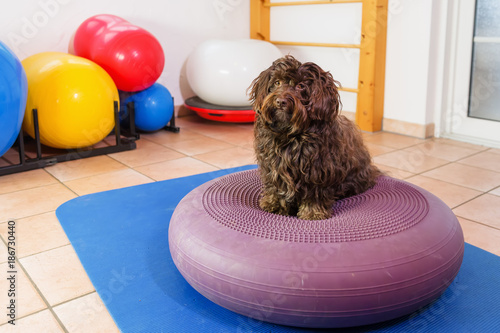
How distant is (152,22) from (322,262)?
13.0ft

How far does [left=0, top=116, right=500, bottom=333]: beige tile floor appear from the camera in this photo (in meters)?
1.73

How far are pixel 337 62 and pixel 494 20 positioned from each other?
1444 millimetres

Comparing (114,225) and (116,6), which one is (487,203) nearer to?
(114,225)

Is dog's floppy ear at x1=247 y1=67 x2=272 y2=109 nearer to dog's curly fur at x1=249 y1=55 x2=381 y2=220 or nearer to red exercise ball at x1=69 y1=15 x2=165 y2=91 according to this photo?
dog's curly fur at x1=249 y1=55 x2=381 y2=220

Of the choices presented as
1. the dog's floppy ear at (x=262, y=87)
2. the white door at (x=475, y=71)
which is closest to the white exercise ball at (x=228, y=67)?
the white door at (x=475, y=71)

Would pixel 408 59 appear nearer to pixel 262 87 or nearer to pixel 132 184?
pixel 132 184

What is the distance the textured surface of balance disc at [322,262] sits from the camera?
1.42 meters

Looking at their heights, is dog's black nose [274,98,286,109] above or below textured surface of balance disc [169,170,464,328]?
above

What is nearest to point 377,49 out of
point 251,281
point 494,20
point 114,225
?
point 494,20

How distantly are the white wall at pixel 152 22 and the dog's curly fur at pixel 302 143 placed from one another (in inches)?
119

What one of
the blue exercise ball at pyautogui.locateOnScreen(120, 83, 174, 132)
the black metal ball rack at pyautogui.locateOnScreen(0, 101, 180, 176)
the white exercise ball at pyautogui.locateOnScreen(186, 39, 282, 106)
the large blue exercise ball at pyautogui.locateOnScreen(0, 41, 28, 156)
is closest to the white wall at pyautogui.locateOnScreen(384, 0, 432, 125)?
the white exercise ball at pyautogui.locateOnScreen(186, 39, 282, 106)

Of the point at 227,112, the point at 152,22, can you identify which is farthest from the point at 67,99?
the point at 152,22

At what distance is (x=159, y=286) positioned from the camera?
1823 millimetres

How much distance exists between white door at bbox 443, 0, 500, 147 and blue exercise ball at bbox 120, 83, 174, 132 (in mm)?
2568
